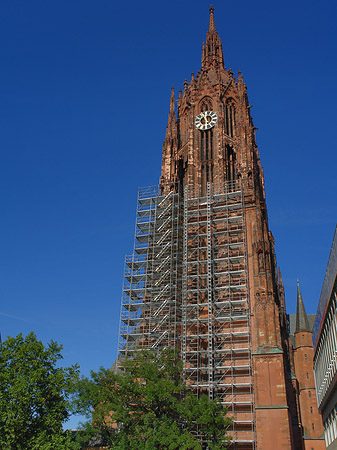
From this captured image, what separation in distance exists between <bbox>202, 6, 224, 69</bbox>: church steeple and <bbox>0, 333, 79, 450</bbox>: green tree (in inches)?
1941

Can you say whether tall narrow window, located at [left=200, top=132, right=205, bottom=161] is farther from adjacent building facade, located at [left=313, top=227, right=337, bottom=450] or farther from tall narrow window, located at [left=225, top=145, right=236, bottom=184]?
adjacent building facade, located at [left=313, top=227, right=337, bottom=450]

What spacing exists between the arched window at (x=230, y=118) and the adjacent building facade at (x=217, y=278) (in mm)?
129

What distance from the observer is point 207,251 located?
48.5m

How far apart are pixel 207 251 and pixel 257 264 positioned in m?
4.98

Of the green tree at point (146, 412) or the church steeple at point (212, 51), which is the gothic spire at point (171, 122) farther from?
the green tree at point (146, 412)

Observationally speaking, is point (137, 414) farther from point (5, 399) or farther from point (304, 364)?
point (304, 364)

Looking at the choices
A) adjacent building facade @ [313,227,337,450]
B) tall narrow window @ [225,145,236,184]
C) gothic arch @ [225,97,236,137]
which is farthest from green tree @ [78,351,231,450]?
gothic arch @ [225,97,236,137]

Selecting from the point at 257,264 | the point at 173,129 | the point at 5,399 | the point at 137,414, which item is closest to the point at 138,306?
the point at 257,264

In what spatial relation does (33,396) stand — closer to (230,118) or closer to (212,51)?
(230,118)

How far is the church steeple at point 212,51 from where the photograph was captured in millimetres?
71812

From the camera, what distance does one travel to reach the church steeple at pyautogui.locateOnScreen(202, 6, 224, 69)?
236ft

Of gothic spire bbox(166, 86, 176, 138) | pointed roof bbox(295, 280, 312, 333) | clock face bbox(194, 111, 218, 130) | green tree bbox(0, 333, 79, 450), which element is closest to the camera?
green tree bbox(0, 333, 79, 450)

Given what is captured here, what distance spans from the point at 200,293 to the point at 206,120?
75.9 feet

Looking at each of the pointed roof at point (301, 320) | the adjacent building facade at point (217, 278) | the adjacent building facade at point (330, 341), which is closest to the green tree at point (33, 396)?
the adjacent building facade at point (217, 278)
